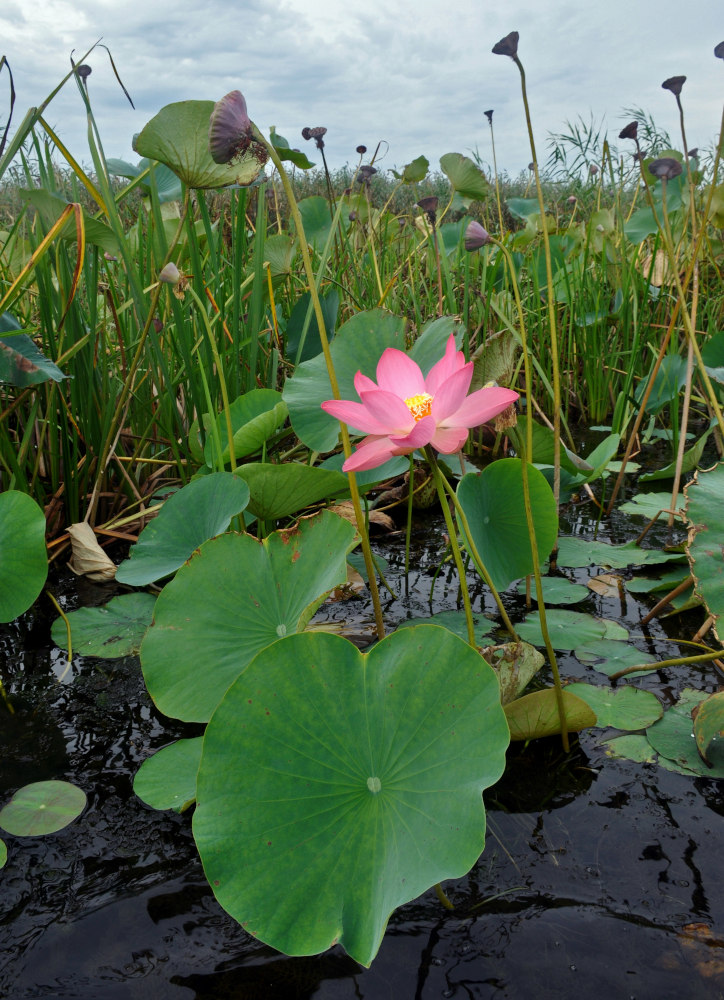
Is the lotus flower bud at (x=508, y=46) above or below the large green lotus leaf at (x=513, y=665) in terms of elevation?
above

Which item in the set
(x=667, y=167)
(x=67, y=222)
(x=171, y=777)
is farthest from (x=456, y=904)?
(x=667, y=167)

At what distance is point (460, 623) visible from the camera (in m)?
1.00

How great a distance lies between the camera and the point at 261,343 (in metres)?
1.72

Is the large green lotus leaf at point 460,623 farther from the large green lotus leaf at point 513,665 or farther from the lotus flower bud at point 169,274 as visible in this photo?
the lotus flower bud at point 169,274

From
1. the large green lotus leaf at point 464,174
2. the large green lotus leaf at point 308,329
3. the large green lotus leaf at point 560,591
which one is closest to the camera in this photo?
the large green lotus leaf at point 560,591

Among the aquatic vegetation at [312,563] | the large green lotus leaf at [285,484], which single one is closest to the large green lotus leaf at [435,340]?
the aquatic vegetation at [312,563]

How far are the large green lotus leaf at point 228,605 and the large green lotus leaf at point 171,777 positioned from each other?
0.18 feet

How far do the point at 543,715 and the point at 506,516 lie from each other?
0.95 feet

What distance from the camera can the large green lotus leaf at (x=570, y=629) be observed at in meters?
0.96

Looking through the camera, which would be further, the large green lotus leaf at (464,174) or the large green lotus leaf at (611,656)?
the large green lotus leaf at (464,174)

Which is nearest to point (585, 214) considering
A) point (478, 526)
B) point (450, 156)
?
point (450, 156)

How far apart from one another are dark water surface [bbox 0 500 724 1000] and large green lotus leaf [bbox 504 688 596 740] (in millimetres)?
45

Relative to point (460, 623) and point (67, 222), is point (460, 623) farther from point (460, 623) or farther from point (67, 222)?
point (67, 222)

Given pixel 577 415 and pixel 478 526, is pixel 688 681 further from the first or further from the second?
pixel 577 415
